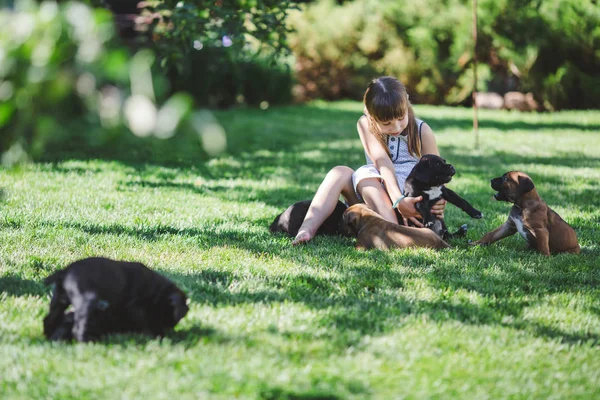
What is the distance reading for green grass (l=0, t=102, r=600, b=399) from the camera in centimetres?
245

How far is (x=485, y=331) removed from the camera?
119 inches

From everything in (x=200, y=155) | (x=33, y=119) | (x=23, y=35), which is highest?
(x=23, y=35)

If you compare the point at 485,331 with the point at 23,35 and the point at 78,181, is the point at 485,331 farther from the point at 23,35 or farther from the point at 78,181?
the point at 78,181

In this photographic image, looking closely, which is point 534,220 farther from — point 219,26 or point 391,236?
point 219,26

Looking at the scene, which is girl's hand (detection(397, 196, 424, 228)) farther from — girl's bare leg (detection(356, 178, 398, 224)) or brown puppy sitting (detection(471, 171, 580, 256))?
brown puppy sitting (detection(471, 171, 580, 256))

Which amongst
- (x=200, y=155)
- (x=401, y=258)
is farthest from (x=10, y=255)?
(x=200, y=155)

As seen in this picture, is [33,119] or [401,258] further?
[401,258]

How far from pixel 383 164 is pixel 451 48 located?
15678 mm

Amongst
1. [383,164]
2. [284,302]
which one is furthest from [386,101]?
[284,302]

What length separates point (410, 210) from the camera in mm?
4723

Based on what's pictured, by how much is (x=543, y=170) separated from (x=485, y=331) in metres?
5.74

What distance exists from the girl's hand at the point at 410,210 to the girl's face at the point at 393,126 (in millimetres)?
558

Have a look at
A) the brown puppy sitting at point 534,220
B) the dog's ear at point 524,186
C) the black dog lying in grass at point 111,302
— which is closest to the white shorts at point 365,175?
the brown puppy sitting at point 534,220

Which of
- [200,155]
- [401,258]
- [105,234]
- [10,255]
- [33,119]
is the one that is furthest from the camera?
[200,155]
